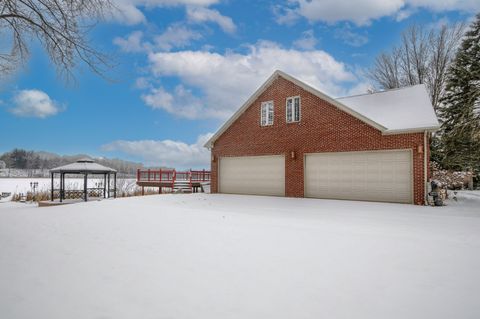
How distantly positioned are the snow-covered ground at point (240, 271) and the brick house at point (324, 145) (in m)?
5.96

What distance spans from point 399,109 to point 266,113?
6.72 meters

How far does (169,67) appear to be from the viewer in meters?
18.1

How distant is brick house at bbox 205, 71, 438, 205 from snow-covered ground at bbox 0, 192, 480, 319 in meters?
5.96

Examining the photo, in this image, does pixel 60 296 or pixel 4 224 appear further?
pixel 4 224

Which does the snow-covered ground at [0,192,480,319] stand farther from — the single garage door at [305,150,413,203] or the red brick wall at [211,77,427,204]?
the red brick wall at [211,77,427,204]

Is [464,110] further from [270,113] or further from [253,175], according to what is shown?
[253,175]

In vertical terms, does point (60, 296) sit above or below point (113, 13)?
below

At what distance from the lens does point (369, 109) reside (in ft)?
51.0

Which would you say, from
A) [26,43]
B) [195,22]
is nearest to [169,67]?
[195,22]

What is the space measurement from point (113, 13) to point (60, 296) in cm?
703

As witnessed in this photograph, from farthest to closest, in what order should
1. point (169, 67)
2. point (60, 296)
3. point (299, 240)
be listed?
point (169, 67)
point (299, 240)
point (60, 296)

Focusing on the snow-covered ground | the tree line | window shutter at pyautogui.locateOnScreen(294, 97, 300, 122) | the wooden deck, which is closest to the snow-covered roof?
window shutter at pyautogui.locateOnScreen(294, 97, 300, 122)

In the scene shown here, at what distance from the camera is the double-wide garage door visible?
1313 centimetres

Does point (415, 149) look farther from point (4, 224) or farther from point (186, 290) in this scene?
point (4, 224)
